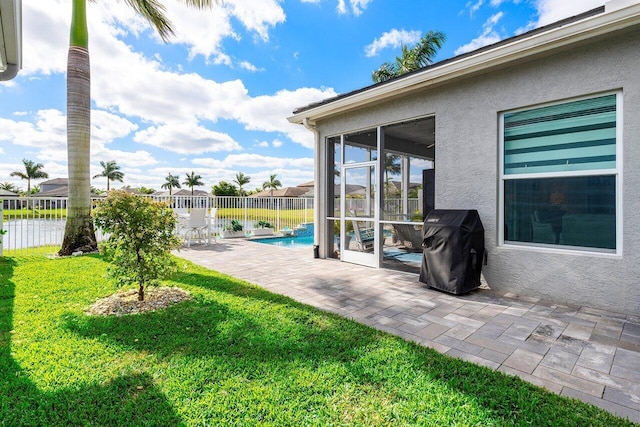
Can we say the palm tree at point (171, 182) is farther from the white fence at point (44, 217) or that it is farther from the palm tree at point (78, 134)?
the palm tree at point (78, 134)

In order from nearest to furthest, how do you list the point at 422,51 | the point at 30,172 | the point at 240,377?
the point at 240,377 < the point at 422,51 < the point at 30,172

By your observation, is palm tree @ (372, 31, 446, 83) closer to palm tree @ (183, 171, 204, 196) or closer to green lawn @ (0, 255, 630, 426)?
green lawn @ (0, 255, 630, 426)

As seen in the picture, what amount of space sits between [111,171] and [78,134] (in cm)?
6146

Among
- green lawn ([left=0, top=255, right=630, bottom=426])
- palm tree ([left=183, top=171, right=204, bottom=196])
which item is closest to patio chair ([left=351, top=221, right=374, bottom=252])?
green lawn ([left=0, top=255, right=630, bottom=426])

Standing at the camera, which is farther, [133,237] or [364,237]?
[364,237]

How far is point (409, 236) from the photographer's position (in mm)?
7453

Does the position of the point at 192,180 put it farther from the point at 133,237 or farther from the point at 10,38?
the point at 133,237

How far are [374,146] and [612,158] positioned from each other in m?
4.06

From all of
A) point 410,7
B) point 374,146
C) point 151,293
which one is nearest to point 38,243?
point 151,293

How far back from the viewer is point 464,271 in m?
4.83

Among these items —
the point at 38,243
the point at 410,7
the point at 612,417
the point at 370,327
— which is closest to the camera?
the point at 612,417

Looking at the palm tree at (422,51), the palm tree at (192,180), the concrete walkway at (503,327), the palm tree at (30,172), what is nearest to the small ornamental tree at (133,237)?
the concrete walkway at (503,327)

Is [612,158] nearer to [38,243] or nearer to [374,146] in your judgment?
[374,146]

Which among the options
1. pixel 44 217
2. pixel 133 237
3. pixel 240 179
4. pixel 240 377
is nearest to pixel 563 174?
pixel 240 377
